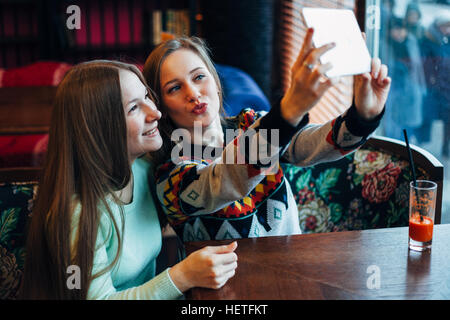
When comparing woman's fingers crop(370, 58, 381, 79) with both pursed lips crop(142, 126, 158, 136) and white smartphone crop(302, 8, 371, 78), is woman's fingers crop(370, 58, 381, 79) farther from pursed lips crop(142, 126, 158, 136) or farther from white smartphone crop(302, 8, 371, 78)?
pursed lips crop(142, 126, 158, 136)

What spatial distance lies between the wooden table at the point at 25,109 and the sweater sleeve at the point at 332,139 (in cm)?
140

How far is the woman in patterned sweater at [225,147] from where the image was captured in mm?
955

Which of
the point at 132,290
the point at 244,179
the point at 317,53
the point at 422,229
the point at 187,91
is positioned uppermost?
the point at 317,53

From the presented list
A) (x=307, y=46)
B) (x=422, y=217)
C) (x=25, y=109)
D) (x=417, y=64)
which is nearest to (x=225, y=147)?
(x=307, y=46)

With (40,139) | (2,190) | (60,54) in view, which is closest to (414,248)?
(2,190)

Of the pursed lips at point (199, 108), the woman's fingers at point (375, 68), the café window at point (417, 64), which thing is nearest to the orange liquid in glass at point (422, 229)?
the woman's fingers at point (375, 68)

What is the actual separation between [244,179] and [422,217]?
0.38 meters

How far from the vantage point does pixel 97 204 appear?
3.41 ft

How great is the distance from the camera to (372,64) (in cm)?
101

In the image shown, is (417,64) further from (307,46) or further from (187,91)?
(307,46)

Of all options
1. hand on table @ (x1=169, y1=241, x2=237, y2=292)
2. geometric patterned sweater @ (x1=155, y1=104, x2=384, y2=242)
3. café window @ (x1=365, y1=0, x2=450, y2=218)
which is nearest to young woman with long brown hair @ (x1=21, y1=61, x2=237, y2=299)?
hand on table @ (x1=169, y1=241, x2=237, y2=292)

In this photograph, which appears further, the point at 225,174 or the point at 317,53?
the point at 225,174
